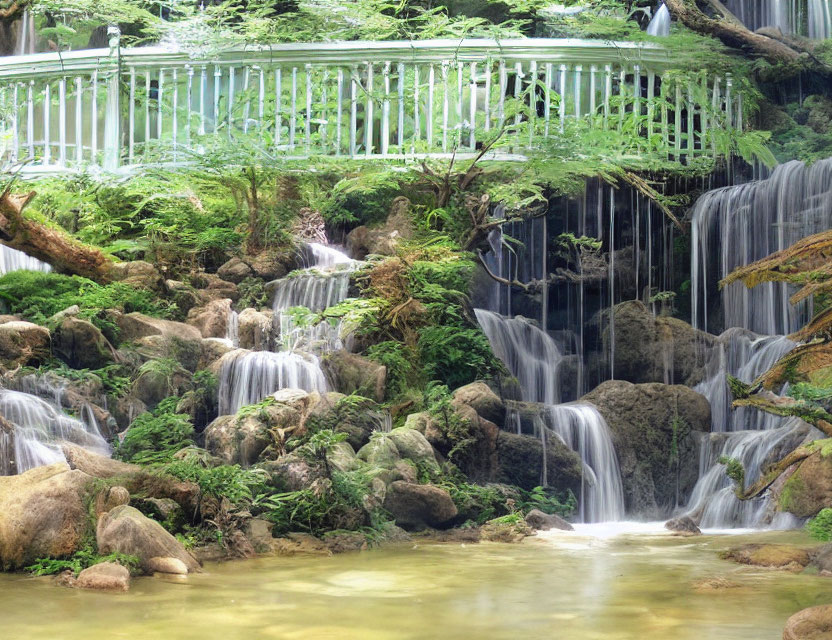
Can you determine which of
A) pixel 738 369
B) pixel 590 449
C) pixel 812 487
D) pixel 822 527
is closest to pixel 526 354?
pixel 590 449

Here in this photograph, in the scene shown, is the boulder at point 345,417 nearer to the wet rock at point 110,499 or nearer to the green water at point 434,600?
the green water at point 434,600

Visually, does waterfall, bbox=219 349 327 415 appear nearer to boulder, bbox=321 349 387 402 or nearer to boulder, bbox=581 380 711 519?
boulder, bbox=321 349 387 402

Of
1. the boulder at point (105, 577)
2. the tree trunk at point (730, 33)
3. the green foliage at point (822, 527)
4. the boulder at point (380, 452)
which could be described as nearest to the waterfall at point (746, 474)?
the green foliage at point (822, 527)

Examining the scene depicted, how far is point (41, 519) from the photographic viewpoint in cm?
715

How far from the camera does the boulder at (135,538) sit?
7.04 meters

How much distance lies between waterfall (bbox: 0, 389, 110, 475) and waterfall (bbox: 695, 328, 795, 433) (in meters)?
6.63

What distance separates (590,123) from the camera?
528 inches

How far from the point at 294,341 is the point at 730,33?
742cm

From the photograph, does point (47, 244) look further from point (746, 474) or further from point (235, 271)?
point (746, 474)

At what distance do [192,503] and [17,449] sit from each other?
1623 millimetres

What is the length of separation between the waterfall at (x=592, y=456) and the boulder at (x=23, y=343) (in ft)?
16.6

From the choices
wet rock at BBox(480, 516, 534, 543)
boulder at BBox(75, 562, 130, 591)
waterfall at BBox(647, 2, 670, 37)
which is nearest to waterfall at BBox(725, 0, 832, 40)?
waterfall at BBox(647, 2, 670, 37)

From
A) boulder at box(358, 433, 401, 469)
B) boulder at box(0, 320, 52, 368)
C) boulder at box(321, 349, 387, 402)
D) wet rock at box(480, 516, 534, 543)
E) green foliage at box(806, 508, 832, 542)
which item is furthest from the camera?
boulder at box(321, 349, 387, 402)

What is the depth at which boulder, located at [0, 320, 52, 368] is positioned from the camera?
10.3m
